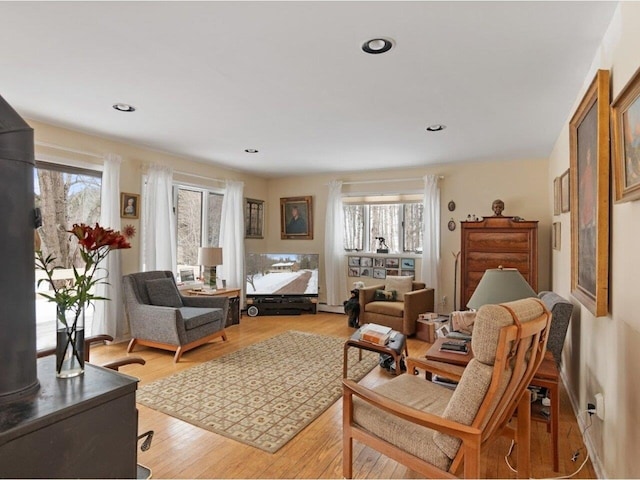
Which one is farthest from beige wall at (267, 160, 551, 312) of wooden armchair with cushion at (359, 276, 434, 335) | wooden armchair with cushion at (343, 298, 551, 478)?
wooden armchair with cushion at (343, 298, 551, 478)

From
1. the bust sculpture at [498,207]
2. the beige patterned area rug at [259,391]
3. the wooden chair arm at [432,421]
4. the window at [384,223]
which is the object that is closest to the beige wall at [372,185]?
the window at [384,223]

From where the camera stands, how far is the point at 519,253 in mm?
4523

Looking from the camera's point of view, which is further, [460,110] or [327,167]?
[327,167]

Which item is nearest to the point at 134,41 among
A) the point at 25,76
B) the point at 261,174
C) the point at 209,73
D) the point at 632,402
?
the point at 209,73

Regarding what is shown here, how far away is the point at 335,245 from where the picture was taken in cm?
626

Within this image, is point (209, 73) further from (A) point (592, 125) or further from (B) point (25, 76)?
(A) point (592, 125)

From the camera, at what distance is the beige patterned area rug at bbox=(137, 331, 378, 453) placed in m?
2.47

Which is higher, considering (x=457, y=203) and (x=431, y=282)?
(x=457, y=203)

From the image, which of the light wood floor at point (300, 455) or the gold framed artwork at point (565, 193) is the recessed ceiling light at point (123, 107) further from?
the gold framed artwork at point (565, 193)

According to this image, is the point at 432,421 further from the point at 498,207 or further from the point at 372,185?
the point at 372,185

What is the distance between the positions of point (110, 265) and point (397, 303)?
3.56m

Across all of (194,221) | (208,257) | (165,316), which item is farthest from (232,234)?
(165,316)

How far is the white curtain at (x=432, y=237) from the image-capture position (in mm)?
5566

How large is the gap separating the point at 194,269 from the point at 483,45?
184 inches
